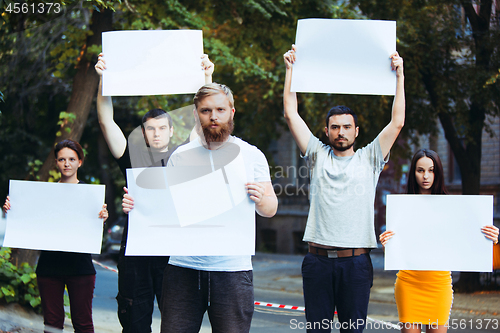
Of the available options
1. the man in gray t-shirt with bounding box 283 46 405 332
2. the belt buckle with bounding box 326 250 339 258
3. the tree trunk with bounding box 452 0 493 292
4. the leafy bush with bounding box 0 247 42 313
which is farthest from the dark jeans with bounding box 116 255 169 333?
the tree trunk with bounding box 452 0 493 292

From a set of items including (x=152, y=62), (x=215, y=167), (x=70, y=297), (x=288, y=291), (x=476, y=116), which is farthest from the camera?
(x=288, y=291)

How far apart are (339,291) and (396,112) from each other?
129cm

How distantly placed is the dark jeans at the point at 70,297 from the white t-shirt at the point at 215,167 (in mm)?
1242

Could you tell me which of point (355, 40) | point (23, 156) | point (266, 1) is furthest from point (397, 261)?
point (23, 156)

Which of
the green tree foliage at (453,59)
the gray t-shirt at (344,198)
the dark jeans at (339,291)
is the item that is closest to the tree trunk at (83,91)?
the green tree foliage at (453,59)

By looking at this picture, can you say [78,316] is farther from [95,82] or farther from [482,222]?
[95,82]

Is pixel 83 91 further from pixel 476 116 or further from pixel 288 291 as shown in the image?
pixel 476 116

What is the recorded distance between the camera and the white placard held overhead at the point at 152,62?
357 centimetres

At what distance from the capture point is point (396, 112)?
3.54 metres

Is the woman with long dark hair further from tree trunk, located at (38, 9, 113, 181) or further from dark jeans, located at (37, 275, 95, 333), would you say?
tree trunk, located at (38, 9, 113, 181)

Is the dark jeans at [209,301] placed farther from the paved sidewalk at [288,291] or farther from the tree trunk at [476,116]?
the tree trunk at [476,116]

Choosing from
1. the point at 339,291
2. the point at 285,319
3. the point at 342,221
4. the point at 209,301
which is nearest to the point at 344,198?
the point at 342,221

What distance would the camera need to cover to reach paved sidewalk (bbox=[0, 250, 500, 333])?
18.2ft

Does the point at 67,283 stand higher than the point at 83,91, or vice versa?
the point at 83,91
